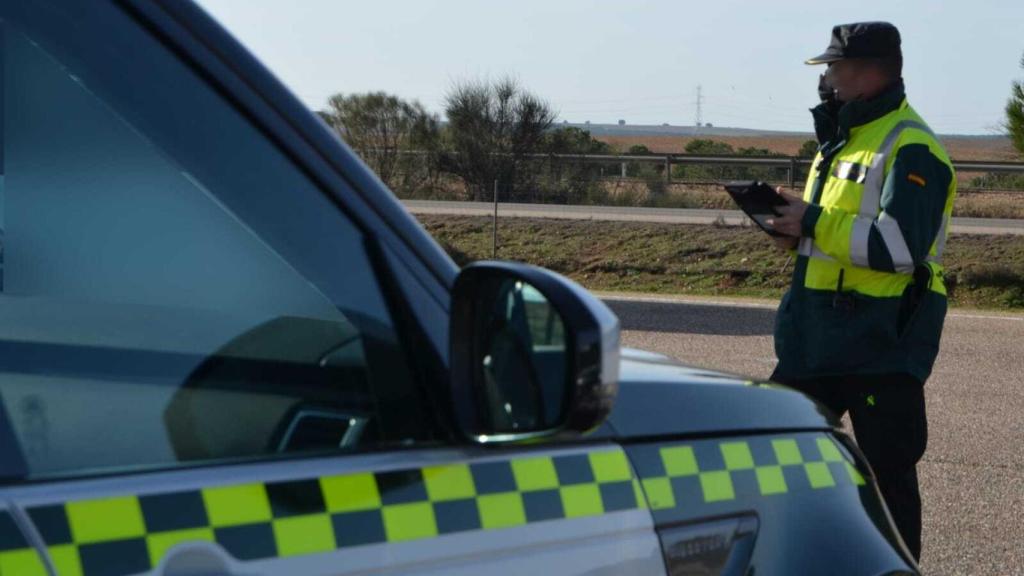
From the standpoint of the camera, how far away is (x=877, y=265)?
12.8ft

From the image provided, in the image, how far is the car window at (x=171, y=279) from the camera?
1.65 metres

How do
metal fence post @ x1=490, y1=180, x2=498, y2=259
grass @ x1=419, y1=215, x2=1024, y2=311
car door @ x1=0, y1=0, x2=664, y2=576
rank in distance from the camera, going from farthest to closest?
metal fence post @ x1=490, y1=180, x2=498, y2=259 → grass @ x1=419, y1=215, x2=1024, y2=311 → car door @ x1=0, y1=0, x2=664, y2=576

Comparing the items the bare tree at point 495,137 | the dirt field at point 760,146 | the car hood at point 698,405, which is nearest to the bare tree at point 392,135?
the bare tree at point 495,137

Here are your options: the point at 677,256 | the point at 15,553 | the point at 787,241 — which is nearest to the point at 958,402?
the point at 787,241

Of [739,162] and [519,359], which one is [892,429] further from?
[739,162]

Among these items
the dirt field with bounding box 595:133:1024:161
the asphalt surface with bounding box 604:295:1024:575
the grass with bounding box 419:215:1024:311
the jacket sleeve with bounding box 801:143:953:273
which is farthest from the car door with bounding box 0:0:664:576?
the dirt field with bounding box 595:133:1024:161

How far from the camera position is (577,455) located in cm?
188

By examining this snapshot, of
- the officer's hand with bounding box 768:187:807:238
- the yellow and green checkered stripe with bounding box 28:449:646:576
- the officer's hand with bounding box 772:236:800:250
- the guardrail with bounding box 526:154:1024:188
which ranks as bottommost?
the guardrail with bounding box 526:154:1024:188

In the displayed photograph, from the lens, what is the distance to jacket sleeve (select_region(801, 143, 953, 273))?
386 centimetres

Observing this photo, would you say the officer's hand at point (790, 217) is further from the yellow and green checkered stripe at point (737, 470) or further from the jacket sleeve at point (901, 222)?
the yellow and green checkered stripe at point (737, 470)

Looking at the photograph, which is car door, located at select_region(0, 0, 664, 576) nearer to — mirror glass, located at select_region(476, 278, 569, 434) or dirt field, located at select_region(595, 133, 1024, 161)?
mirror glass, located at select_region(476, 278, 569, 434)

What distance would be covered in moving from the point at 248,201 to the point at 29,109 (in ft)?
0.93

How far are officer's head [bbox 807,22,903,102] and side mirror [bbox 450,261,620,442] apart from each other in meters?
2.50

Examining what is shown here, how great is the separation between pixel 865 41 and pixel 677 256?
44.3ft
